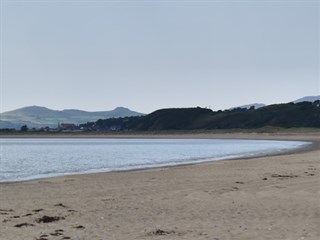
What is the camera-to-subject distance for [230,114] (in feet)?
520

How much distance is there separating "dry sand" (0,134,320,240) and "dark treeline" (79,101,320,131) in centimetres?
10962

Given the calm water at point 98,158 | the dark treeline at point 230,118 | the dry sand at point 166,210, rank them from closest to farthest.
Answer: the dry sand at point 166,210
the calm water at point 98,158
the dark treeline at point 230,118

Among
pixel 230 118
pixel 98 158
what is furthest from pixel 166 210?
pixel 230 118

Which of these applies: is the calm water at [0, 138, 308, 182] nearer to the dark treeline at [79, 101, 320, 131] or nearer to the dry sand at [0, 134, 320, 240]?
the dry sand at [0, 134, 320, 240]

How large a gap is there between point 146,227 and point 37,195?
19.2 ft

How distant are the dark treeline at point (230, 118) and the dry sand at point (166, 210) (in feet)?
360

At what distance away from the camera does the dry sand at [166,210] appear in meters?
8.96

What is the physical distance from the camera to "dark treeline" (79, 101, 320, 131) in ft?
433

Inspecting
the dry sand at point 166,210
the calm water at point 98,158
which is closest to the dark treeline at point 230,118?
the calm water at point 98,158

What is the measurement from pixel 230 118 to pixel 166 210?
14374 cm

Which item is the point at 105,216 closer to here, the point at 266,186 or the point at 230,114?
the point at 266,186

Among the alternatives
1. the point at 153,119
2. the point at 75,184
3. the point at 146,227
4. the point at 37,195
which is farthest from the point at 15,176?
the point at 153,119

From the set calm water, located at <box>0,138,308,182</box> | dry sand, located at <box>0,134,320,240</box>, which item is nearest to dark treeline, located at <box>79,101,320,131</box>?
calm water, located at <box>0,138,308,182</box>

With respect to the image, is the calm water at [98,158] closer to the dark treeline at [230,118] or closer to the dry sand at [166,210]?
the dry sand at [166,210]
